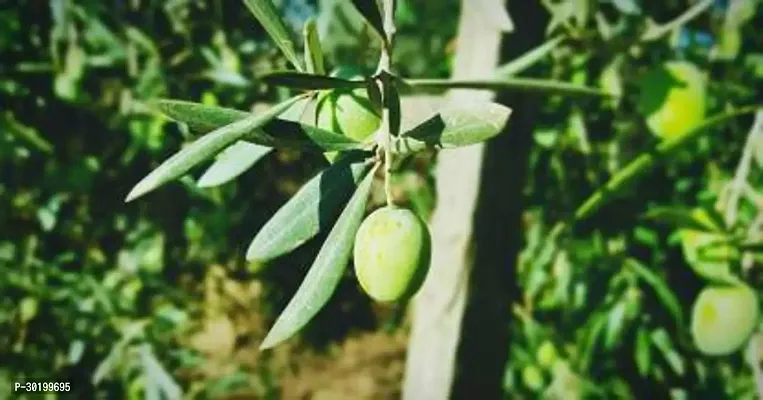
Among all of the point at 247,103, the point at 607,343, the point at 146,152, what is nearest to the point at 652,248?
the point at 607,343

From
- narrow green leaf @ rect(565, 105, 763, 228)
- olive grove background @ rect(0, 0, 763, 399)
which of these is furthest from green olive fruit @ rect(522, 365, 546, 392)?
narrow green leaf @ rect(565, 105, 763, 228)

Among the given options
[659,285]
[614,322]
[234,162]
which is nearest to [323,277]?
[234,162]

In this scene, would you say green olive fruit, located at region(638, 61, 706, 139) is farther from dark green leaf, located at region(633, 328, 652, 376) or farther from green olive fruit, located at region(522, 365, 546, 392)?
green olive fruit, located at region(522, 365, 546, 392)

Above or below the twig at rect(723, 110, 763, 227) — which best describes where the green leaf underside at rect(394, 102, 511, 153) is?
below

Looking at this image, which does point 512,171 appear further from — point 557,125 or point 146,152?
point 146,152

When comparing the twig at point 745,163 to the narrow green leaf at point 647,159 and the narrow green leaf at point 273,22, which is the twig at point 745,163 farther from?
the narrow green leaf at point 273,22

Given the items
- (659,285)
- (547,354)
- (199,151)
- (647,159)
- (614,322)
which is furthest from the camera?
(547,354)

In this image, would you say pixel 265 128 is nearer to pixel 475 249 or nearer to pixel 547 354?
pixel 475 249
